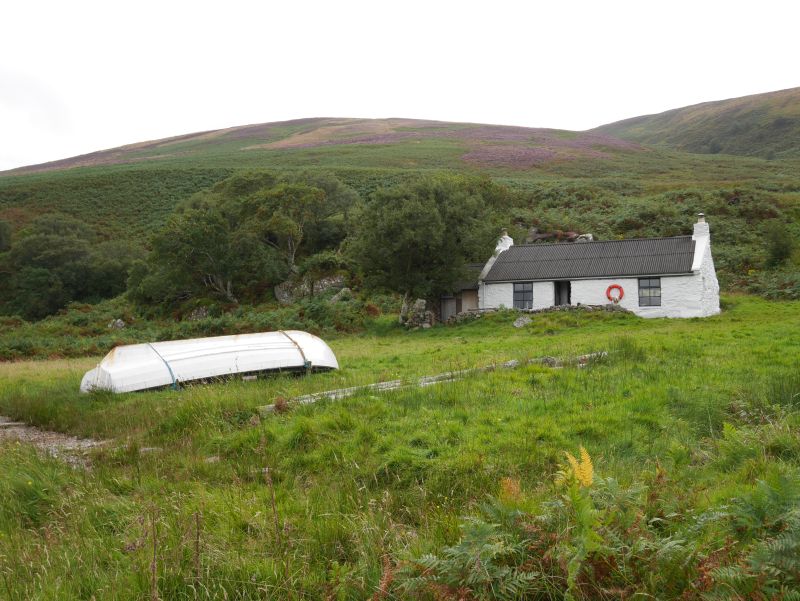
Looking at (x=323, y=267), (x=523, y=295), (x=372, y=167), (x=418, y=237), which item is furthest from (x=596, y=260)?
(x=372, y=167)

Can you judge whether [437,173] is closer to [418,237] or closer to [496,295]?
[496,295]

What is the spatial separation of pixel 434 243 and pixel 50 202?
6220 cm

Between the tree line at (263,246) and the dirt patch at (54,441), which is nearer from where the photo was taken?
the dirt patch at (54,441)

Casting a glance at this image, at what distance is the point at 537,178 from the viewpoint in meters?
Answer: 73.0

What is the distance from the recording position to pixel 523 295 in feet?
111

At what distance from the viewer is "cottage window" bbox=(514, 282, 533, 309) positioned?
1326 inches

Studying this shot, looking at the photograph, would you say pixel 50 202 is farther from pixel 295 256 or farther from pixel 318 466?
pixel 318 466

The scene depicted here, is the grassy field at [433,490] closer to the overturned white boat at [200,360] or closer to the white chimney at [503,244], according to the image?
the overturned white boat at [200,360]

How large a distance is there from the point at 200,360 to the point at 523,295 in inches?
866

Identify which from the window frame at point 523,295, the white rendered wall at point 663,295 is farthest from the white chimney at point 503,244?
the white rendered wall at point 663,295

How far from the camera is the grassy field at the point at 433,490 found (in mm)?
3803

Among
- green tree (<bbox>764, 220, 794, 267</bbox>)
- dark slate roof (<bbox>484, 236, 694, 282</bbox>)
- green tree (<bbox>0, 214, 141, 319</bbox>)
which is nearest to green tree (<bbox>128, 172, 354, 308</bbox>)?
green tree (<bbox>0, 214, 141, 319</bbox>)

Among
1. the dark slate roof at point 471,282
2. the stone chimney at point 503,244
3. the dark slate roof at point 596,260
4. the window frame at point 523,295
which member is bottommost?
the window frame at point 523,295

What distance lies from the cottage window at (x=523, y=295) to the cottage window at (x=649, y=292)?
18.7 feet
